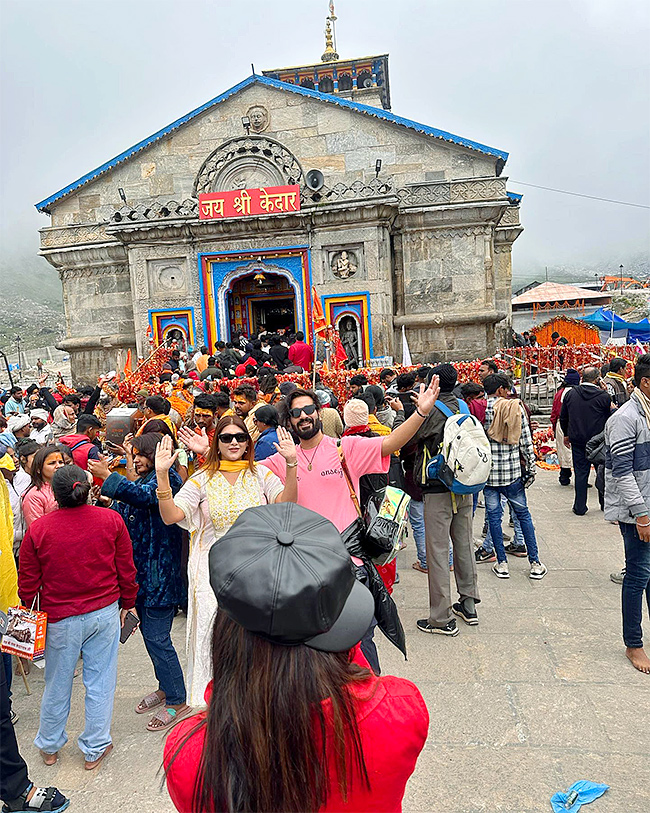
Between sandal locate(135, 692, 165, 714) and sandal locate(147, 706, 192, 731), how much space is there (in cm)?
8

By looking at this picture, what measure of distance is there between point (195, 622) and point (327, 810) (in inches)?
88.9

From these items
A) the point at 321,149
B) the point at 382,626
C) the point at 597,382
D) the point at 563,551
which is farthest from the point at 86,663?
the point at 321,149

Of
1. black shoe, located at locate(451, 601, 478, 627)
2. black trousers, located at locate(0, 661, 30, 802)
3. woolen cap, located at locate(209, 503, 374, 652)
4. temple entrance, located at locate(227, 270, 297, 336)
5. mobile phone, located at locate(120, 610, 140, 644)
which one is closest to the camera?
woolen cap, located at locate(209, 503, 374, 652)

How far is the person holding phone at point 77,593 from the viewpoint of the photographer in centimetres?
337

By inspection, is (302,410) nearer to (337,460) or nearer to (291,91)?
(337,460)

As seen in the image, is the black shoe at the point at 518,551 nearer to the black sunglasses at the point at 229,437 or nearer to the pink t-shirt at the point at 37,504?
the black sunglasses at the point at 229,437

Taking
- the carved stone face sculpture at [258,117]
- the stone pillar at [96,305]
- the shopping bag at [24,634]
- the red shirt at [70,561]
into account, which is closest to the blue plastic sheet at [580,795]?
the red shirt at [70,561]

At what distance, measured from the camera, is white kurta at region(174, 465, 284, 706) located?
3.40 m

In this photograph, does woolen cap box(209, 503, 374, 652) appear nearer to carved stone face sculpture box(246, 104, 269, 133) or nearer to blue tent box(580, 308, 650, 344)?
carved stone face sculpture box(246, 104, 269, 133)

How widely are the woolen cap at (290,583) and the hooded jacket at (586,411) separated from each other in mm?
7093

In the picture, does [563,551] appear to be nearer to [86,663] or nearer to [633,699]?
[633,699]

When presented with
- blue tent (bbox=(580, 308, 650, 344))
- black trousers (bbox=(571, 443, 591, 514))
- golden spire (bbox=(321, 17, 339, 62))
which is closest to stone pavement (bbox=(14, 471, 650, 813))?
black trousers (bbox=(571, 443, 591, 514))

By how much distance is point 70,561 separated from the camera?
11.1 ft

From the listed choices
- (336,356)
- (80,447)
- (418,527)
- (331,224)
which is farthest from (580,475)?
(331,224)
